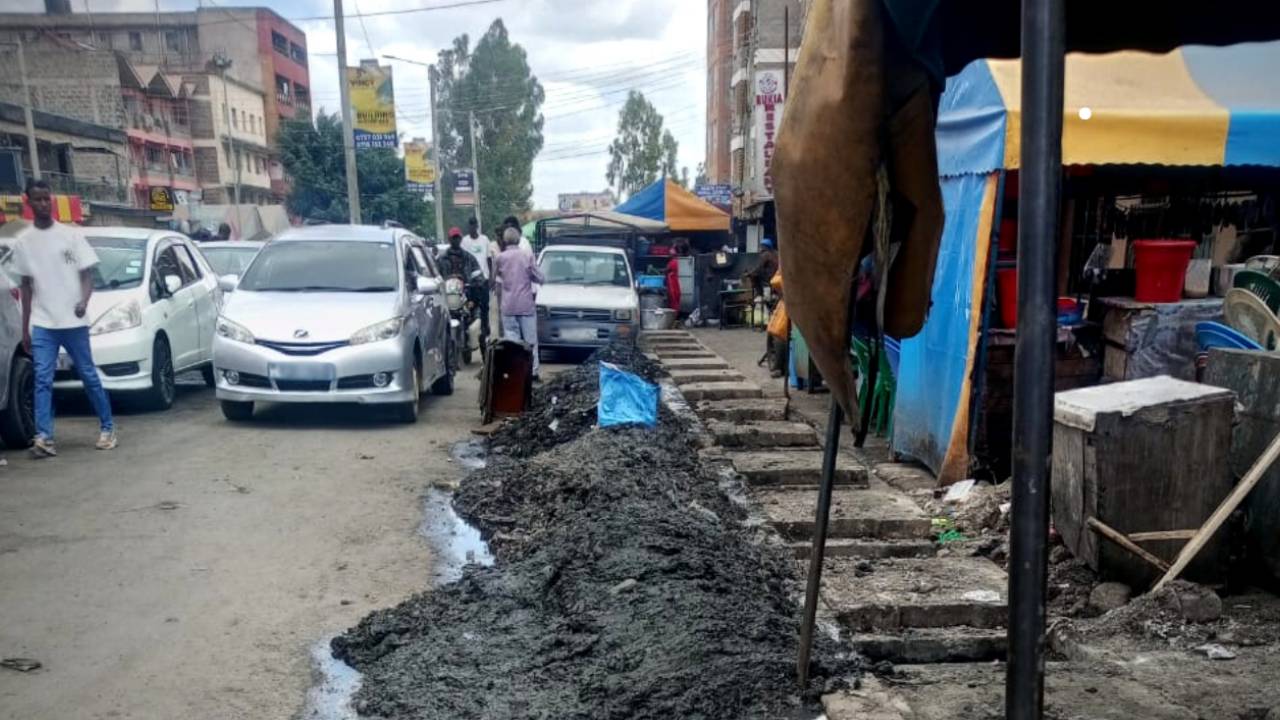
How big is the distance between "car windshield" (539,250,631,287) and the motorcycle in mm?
1396

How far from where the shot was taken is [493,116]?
6034cm

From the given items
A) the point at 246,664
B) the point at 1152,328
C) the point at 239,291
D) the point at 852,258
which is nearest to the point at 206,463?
the point at 239,291

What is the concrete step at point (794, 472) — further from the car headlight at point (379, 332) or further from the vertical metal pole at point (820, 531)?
the car headlight at point (379, 332)

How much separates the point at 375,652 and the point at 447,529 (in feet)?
6.66

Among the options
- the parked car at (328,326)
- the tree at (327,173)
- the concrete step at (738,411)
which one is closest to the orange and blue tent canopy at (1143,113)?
the concrete step at (738,411)

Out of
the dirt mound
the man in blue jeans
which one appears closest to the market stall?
the dirt mound

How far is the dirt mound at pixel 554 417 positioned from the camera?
782 centimetres

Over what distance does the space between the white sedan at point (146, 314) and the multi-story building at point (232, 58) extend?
37.2 meters

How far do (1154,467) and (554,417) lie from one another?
16.9 ft

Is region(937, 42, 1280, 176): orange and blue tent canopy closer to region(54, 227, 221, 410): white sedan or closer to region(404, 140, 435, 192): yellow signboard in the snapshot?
region(54, 227, 221, 410): white sedan

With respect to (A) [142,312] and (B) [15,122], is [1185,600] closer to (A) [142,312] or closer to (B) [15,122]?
(A) [142,312]

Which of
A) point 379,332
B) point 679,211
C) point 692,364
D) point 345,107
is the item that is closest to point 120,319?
point 379,332

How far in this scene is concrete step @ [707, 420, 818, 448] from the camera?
728cm

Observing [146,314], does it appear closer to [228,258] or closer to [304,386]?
[304,386]
